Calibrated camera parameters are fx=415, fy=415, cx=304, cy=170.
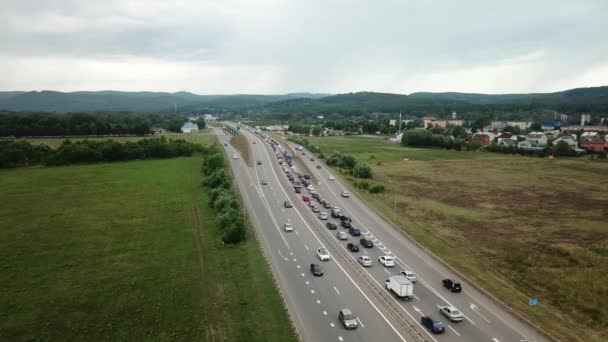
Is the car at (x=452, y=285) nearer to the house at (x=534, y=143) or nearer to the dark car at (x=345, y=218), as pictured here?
the dark car at (x=345, y=218)

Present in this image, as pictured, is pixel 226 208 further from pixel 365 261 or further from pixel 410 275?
pixel 410 275

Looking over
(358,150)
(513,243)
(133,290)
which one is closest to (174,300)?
(133,290)

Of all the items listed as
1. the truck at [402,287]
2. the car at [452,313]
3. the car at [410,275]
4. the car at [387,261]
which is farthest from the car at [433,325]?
the car at [387,261]

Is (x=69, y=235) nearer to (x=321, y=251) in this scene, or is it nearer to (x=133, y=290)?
(x=133, y=290)

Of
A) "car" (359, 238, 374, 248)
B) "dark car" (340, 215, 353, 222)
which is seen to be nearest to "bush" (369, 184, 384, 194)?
"dark car" (340, 215, 353, 222)

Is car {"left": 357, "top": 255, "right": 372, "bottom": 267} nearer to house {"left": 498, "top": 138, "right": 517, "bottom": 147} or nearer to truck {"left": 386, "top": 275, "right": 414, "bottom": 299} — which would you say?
truck {"left": 386, "top": 275, "right": 414, "bottom": 299}

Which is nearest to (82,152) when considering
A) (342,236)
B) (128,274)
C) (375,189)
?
(375,189)
